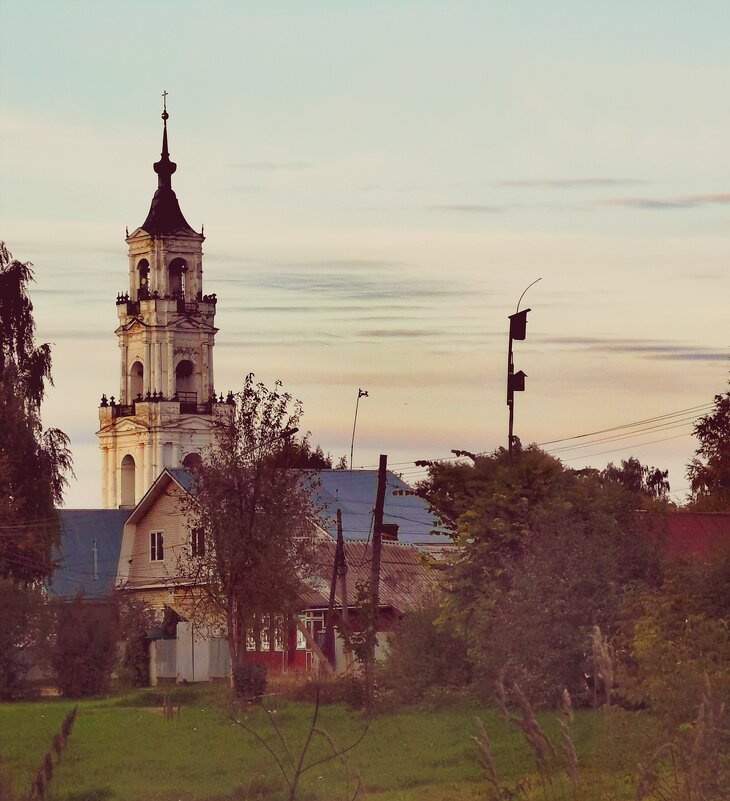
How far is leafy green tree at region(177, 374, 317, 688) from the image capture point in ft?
150

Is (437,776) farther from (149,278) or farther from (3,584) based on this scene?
(149,278)

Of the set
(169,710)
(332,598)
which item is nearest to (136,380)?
(332,598)

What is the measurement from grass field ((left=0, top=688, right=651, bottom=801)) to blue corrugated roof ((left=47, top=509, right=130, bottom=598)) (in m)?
40.1

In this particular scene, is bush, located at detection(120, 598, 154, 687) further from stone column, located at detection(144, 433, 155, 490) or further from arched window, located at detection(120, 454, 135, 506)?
arched window, located at detection(120, 454, 135, 506)

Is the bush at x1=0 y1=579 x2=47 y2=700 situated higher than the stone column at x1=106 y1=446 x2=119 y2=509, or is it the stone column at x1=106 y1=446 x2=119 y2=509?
the stone column at x1=106 y1=446 x2=119 y2=509

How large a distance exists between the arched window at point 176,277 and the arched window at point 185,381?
195 inches

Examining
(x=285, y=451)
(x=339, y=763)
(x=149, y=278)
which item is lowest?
(x=339, y=763)

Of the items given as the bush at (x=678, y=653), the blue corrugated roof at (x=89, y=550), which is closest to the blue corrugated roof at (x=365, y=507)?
the blue corrugated roof at (x=89, y=550)

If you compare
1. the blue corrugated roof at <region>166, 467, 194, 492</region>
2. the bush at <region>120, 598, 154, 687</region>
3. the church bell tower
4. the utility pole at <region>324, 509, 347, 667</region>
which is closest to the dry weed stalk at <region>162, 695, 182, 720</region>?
the utility pole at <region>324, 509, 347, 667</region>

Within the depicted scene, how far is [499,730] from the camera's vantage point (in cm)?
2895

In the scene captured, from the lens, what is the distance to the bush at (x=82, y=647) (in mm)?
47625

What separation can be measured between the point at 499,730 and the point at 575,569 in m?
5.88

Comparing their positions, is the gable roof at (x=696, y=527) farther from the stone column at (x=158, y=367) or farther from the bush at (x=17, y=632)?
the stone column at (x=158, y=367)

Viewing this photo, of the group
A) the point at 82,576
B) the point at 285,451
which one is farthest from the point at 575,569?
the point at 82,576
